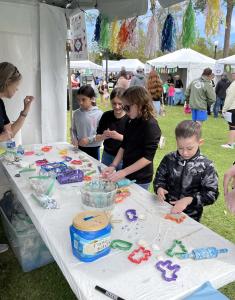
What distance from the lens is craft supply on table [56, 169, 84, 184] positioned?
6.44ft

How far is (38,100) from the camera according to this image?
3.68 m

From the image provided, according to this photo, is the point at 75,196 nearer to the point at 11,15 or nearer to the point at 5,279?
the point at 5,279

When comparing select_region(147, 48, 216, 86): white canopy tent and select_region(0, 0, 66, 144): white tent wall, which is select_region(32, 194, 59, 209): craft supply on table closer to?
select_region(0, 0, 66, 144): white tent wall

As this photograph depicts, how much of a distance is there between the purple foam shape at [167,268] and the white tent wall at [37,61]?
2.89 metres

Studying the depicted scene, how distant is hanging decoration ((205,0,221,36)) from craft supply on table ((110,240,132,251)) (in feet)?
5.47

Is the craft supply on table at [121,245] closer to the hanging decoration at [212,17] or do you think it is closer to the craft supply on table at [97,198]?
the craft supply on table at [97,198]

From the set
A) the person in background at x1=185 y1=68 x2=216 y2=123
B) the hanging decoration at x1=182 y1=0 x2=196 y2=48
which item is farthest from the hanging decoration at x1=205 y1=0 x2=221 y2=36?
the person in background at x1=185 y1=68 x2=216 y2=123

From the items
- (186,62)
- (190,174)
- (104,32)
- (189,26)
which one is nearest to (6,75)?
(104,32)

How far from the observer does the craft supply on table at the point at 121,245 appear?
4.07 feet

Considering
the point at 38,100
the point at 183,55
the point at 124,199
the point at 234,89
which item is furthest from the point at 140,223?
the point at 183,55

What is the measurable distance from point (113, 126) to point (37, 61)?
161 cm

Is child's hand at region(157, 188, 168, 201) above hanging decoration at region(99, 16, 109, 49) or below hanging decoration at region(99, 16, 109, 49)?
below

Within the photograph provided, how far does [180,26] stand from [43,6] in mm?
Result: 1799

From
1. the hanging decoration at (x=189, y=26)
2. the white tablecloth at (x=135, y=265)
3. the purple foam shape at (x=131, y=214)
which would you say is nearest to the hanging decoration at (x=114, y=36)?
the hanging decoration at (x=189, y=26)
